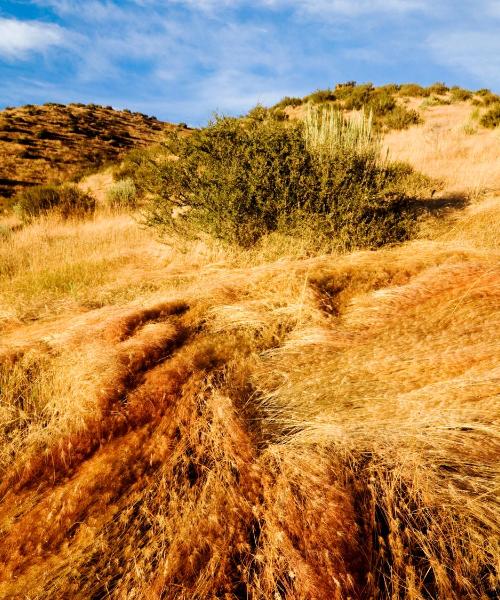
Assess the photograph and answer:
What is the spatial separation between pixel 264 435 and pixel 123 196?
11047 mm

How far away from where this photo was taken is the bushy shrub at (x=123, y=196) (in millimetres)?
11586

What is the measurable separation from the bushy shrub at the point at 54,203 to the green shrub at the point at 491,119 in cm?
1329

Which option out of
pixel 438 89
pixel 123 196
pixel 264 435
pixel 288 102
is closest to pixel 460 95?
pixel 438 89

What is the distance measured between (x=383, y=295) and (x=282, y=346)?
118 centimetres

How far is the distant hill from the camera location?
20100 mm

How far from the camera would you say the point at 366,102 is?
17344 mm

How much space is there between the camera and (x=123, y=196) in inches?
468

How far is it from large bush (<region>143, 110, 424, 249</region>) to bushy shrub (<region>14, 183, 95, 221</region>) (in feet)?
18.2

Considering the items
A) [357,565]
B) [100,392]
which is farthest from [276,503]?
Result: [100,392]

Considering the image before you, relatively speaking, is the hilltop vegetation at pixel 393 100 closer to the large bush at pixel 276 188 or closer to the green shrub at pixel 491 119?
the green shrub at pixel 491 119

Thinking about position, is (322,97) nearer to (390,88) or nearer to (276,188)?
(390,88)

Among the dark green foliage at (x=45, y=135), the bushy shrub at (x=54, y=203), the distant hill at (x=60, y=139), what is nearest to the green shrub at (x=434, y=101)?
the bushy shrub at (x=54, y=203)

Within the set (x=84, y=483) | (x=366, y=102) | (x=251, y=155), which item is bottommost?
(x=84, y=483)

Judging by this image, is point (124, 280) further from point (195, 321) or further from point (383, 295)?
point (383, 295)
